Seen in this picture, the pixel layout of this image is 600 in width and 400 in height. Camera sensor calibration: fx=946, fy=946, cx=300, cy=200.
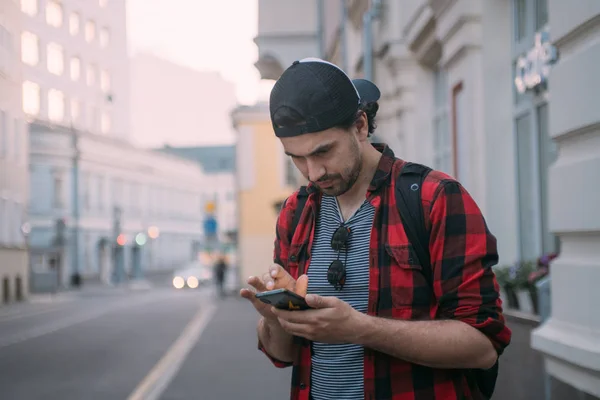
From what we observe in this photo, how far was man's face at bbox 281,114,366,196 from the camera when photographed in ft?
7.54

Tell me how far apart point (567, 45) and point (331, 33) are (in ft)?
62.2

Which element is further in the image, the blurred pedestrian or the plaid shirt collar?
the blurred pedestrian

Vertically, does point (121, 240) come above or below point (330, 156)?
below

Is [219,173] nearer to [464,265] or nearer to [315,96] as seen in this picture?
[315,96]

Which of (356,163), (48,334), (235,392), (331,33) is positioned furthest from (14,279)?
(331,33)

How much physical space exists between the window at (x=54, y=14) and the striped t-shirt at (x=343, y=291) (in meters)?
4.99

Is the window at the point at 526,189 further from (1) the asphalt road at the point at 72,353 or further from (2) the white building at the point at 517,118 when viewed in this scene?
(1) the asphalt road at the point at 72,353

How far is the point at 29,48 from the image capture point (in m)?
6.98

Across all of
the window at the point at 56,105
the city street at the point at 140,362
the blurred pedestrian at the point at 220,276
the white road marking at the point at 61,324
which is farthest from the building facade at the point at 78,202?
the blurred pedestrian at the point at 220,276

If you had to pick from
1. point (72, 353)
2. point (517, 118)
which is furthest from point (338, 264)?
point (72, 353)

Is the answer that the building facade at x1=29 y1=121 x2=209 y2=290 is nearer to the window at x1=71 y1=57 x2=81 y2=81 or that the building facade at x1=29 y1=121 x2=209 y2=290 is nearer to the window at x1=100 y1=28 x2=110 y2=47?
the window at x1=71 y1=57 x2=81 y2=81

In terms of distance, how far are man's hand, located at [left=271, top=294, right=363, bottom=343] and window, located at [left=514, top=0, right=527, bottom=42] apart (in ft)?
20.9

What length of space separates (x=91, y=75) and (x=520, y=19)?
368cm

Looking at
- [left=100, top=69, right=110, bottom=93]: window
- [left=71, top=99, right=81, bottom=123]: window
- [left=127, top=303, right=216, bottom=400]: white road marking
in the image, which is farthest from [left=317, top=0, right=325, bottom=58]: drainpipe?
[left=71, top=99, right=81, bottom=123]: window
